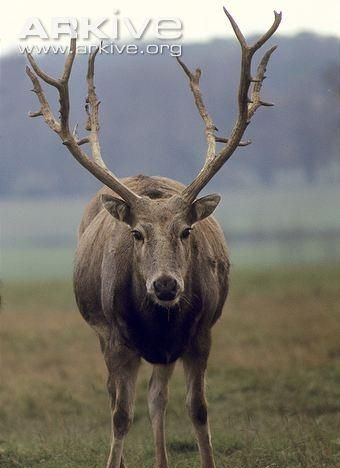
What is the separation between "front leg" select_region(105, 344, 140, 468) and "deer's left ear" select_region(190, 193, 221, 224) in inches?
45.8

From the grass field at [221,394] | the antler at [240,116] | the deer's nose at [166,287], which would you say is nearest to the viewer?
the deer's nose at [166,287]

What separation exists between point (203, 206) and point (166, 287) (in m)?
0.91

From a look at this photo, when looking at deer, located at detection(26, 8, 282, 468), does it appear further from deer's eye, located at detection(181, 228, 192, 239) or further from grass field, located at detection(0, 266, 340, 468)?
grass field, located at detection(0, 266, 340, 468)

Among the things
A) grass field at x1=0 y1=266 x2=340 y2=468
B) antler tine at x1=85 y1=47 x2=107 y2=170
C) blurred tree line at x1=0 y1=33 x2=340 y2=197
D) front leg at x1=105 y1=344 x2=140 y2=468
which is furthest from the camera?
blurred tree line at x1=0 y1=33 x2=340 y2=197

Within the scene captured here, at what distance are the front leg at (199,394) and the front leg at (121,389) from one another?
0.41 meters

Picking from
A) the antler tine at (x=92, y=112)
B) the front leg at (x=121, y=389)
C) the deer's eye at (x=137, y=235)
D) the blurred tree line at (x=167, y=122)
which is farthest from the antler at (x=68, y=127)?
the blurred tree line at (x=167, y=122)

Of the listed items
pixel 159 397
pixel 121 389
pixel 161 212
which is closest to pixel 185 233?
pixel 161 212

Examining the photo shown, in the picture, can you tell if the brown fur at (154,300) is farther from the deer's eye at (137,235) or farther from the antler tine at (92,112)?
the antler tine at (92,112)

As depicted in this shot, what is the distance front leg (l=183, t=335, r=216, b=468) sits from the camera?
29.8ft

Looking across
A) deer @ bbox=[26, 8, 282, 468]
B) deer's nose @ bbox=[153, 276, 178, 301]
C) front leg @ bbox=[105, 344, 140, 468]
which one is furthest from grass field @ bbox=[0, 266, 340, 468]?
deer's nose @ bbox=[153, 276, 178, 301]

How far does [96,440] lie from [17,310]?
20.5 m

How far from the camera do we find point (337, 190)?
8369cm

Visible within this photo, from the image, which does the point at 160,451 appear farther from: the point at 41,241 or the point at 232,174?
the point at 232,174

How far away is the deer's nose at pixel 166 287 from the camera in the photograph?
798 centimetres
